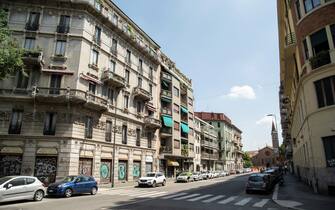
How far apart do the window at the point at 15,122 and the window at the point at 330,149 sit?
25.3m

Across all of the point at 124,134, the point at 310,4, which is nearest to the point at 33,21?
the point at 124,134

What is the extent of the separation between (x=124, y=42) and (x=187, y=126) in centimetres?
2390

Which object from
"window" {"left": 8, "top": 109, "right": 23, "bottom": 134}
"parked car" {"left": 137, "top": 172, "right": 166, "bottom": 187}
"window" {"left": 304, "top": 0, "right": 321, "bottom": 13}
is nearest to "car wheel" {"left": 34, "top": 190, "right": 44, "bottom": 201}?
"window" {"left": 8, "top": 109, "right": 23, "bottom": 134}

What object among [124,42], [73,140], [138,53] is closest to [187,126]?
[138,53]

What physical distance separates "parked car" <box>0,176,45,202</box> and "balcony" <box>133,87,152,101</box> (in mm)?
20870

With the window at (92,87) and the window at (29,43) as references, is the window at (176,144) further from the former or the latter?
the window at (29,43)

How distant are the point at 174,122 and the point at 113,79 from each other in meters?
19.5

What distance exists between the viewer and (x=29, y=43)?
86.6ft

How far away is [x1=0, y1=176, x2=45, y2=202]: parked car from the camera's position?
1376 cm

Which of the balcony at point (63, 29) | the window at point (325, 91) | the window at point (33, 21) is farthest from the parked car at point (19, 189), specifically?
the window at point (325, 91)

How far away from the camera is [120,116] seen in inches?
1252

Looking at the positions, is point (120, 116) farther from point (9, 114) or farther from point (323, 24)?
point (323, 24)

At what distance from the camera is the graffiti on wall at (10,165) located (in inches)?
900

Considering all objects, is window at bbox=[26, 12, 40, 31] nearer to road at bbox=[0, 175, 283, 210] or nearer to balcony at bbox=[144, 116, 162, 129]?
balcony at bbox=[144, 116, 162, 129]
